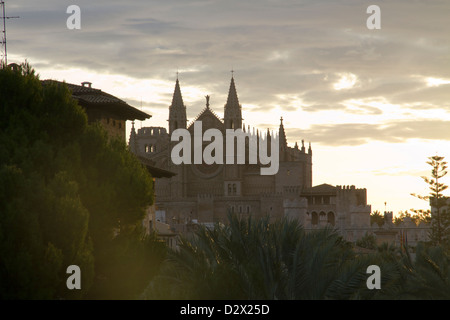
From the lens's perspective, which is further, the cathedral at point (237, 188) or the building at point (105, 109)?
the cathedral at point (237, 188)

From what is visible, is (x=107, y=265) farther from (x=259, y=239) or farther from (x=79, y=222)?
(x=259, y=239)

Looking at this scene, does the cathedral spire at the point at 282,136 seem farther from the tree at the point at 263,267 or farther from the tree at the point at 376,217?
the tree at the point at 263,267

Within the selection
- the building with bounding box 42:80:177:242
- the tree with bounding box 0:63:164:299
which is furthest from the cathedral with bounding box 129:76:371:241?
the tree with bounding box 0:63:164:299

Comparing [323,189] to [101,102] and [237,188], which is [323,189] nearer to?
A: [237,188]

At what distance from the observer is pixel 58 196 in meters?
21.9

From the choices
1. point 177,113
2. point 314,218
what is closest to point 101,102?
point 314,218

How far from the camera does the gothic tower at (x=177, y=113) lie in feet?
391

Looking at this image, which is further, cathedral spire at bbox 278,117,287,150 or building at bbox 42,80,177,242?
cathedral spire at bbox 278,117,287,150

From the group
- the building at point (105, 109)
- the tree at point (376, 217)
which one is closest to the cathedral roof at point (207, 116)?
the tree at point (376, 217)

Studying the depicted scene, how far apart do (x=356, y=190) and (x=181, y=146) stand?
87.0 ft

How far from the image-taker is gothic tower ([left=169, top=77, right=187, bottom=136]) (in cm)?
11925

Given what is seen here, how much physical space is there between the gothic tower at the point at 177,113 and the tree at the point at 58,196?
304 feet

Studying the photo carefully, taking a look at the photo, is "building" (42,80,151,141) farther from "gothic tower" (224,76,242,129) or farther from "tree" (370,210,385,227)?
"tree" (370,210,385,227)
